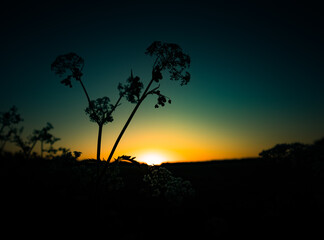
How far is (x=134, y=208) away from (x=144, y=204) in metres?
1.23

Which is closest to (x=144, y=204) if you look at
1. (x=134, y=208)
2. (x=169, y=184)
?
(x=134, y=208)

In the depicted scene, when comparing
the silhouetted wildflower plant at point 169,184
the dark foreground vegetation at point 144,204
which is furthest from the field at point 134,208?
the silhouetted wildflower plant at point 169,184

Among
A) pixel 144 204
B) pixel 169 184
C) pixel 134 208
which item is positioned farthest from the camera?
pixel 144 204

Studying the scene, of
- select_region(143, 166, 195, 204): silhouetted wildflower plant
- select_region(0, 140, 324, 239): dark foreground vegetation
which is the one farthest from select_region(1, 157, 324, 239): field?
select_region(143, 166, 195, 204): silhouetted wildflower plant

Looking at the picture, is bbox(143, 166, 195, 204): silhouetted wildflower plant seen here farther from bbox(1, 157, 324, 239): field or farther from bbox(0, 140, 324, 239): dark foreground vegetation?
bbox(1, 157, 324, 239): field

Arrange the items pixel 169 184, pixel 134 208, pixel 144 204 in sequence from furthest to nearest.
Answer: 1. pixel 144 204
2. pixel 134 208
3. pixel 169 184

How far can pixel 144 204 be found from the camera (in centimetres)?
1603

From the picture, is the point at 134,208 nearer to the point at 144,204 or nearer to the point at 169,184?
the point at 144,204

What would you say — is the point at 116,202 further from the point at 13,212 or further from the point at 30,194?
the point at 13,212

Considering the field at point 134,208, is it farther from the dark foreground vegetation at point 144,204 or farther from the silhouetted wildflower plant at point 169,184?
the silhouetted wildflower plant at point 169,184

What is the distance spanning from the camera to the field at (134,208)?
1002 centimetres

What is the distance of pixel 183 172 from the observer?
34781 mm

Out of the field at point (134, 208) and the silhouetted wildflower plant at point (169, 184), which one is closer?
the field at point (134, 208)

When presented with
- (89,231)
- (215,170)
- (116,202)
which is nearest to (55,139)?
(89,231)
